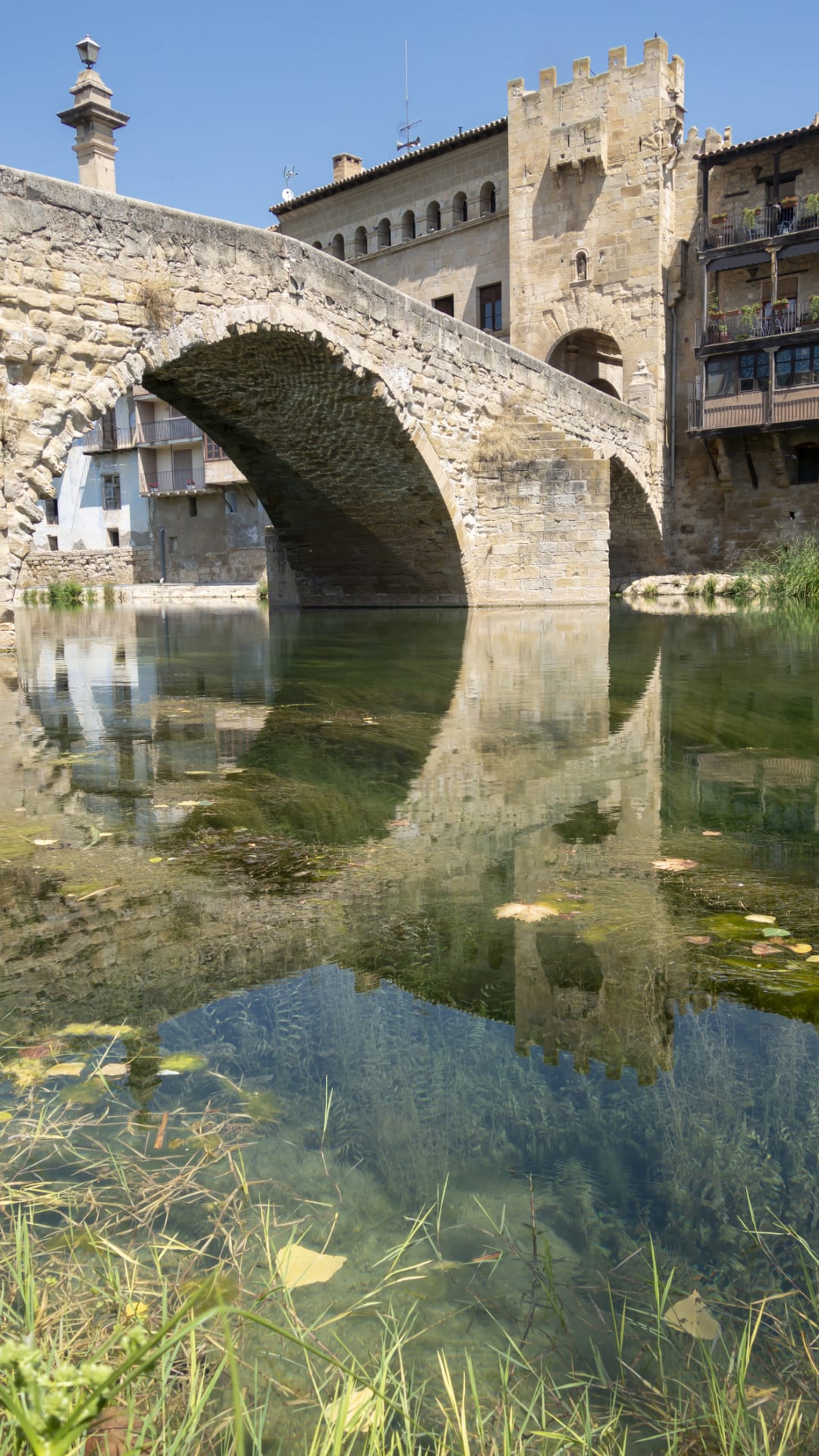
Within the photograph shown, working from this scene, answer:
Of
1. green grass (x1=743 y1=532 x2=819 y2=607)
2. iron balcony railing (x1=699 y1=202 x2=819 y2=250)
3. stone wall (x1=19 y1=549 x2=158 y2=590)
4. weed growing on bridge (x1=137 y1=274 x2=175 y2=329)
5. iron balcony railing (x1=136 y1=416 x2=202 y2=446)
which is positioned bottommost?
green grass (x1=743 y1=532 x2=819 y2=607)

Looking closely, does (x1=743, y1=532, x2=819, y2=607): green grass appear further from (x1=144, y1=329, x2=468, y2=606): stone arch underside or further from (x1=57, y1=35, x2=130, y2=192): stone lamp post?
(x1=57, y1=35, x2=130, y2=192): stone lamp post

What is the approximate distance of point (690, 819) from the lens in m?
3.44

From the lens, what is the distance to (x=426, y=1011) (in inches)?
79.4

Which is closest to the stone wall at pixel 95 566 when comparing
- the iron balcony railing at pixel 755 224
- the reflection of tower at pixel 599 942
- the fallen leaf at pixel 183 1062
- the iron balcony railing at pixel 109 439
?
the iron balcony railing at pixel 109 439

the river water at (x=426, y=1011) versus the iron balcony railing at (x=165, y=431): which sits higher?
the iron balcony railing at (x=165, y=431)

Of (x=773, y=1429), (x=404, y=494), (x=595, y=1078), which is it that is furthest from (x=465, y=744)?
(x=404, y=494)

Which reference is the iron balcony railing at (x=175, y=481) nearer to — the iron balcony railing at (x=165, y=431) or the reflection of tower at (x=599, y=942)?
the iron balcony railing at (x=165, y=431)

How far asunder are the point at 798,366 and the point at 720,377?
5.80 ft

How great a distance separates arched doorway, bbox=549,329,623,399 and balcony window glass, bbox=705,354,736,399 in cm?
262

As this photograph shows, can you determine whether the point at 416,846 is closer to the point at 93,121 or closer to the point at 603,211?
the point at 93,121

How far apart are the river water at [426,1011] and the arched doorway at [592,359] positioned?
23398 millimetres

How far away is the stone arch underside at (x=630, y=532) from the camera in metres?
23.3

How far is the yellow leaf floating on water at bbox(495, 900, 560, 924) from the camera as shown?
2508mm

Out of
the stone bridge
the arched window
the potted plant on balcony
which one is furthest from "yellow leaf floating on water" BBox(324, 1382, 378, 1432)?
the arched window
